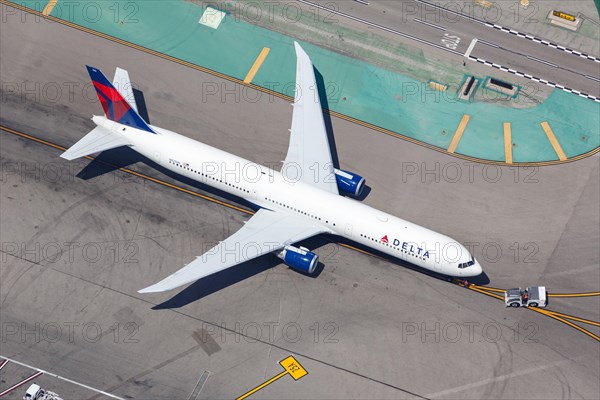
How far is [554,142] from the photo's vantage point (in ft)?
252

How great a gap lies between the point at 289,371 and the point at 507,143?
3361 cm

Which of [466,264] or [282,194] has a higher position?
[282,194]

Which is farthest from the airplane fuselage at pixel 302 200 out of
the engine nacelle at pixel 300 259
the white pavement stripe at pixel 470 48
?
the white pavement stripe at pixel 470 48

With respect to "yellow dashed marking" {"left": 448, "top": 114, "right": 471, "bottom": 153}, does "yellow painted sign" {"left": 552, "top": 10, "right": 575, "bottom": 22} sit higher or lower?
higher

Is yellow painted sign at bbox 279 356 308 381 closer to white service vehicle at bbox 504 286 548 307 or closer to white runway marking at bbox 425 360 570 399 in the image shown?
white runway marking at bbox 425 360 570 399

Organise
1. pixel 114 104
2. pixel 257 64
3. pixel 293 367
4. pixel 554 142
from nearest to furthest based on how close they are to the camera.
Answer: pixel 293 367 < pixel 114 104 < pixel 554 142 < pixel 257 64

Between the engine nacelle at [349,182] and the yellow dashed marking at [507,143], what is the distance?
16.6 metres

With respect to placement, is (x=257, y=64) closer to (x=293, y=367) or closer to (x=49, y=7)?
(x=49, y=7)

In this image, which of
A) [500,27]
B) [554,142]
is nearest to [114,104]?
[500,27]

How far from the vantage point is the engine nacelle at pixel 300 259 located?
214ft

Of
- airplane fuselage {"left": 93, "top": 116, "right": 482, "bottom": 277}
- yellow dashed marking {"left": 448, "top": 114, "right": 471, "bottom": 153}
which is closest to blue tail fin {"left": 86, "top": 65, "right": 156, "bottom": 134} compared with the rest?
airplane fuselage {"left": 93, "top": 116, "right": 482, "bottom": 277}

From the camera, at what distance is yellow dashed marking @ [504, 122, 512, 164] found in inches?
2977

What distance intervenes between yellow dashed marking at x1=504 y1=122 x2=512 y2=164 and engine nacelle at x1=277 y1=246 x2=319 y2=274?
2430 centimetres

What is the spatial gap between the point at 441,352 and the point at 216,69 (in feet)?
125
